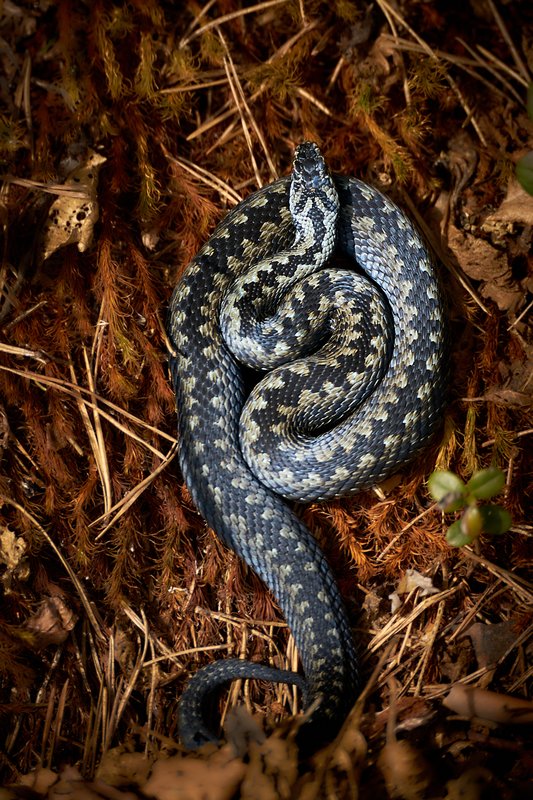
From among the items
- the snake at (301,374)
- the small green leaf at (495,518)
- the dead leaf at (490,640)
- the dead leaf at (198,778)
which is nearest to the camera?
the dead leaf at (198,778)

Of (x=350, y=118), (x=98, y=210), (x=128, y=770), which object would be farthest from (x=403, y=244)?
(x=128, y=770)

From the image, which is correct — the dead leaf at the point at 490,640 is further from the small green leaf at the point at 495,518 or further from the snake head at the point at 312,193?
the snake head at the point at 312,193

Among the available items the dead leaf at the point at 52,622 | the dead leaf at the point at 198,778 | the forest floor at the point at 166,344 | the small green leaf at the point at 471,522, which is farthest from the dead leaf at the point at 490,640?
the dead leaf at the point at 52,622

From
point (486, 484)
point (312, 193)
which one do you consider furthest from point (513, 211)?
point (486, 484)

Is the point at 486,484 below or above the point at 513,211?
below

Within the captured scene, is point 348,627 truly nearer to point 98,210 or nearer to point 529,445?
point 529,445

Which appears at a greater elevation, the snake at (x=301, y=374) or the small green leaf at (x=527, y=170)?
the small green leaf at (x=527, y=170)

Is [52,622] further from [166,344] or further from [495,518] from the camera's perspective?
[495,518]
